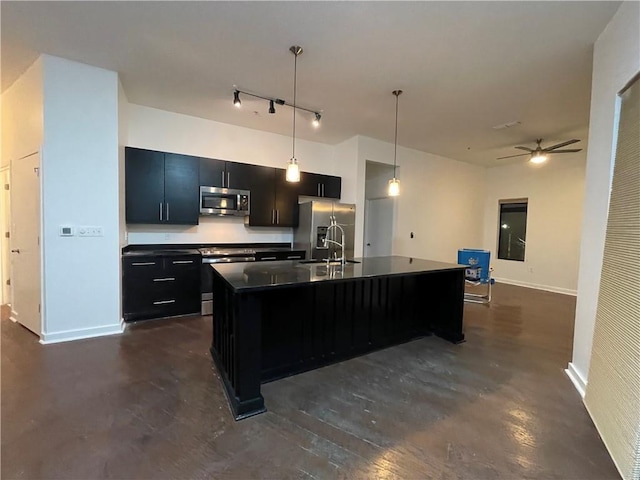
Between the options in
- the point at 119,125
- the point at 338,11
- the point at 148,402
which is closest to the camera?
the point at 148,402

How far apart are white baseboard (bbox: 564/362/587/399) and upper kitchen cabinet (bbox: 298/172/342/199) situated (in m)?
A: 3.93

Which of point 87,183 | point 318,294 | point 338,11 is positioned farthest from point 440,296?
point 87,183

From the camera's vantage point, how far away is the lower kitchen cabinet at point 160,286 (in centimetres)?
353

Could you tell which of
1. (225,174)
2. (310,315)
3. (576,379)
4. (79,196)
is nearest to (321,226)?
(225,174)

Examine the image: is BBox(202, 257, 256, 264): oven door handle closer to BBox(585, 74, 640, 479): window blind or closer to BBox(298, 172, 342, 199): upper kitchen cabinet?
BBox(298, 172, 342, 199): upper kitchen cabinet

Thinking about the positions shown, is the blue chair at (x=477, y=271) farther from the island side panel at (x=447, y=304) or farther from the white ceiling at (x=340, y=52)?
the white ceiling at (x=340, y=52)

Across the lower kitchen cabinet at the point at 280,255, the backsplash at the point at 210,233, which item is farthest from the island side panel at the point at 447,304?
the backsplash at the point at 210,233

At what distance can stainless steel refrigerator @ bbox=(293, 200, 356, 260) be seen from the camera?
4.68 m

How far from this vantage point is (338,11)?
2.18 m

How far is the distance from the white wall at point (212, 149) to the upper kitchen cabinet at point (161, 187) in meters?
0.41

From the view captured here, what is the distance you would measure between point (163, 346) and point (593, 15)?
15.4 ft

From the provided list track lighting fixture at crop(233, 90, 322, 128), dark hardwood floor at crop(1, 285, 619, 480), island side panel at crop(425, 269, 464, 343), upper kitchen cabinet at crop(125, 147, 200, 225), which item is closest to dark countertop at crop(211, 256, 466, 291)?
island side panel at crop(425, 269, 464, 343)

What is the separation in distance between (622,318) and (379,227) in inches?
182

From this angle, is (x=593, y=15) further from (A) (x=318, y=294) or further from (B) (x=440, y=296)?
(A) (x=318, y=294)
